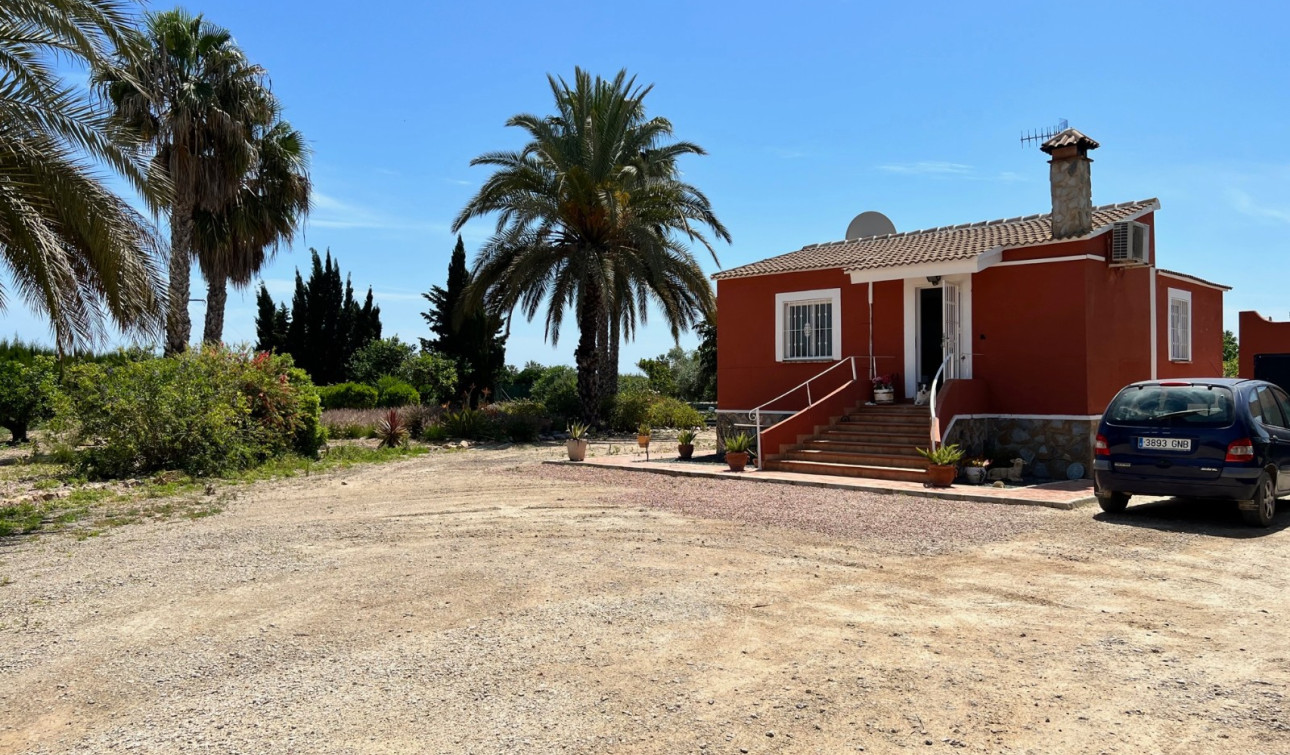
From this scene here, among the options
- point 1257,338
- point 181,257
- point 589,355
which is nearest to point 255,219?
point 181,257

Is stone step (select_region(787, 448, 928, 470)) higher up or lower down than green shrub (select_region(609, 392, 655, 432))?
lower down

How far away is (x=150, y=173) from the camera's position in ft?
35.1

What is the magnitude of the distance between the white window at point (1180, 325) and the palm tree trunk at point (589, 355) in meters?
13.5

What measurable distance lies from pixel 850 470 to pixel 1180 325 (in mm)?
8945

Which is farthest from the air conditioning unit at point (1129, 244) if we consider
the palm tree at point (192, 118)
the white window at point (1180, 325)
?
the palm tree at point (192, 118)

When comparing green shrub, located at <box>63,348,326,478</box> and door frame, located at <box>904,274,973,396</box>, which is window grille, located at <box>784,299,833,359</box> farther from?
green shrub, located at <box>63,348,326,478</box>

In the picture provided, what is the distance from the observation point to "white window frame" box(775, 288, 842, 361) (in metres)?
16.9

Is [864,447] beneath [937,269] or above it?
beneath

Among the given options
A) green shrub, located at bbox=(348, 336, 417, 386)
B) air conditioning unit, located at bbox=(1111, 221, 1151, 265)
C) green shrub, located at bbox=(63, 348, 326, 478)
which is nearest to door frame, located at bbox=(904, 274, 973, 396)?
air conditioning unit, located at bbox=(1111, 221, 1151, 265)

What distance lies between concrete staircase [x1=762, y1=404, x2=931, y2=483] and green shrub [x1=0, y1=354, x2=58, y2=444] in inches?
622

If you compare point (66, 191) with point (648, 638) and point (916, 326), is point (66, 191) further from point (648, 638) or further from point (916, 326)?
point (916, 326)

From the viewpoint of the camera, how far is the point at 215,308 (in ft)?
79.6

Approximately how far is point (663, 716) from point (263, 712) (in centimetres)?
181

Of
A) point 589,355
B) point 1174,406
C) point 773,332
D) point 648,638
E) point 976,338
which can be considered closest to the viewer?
point 648,638
